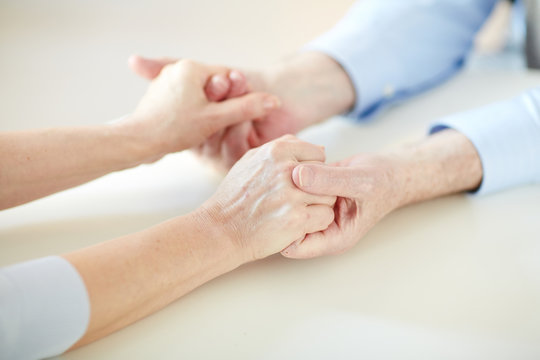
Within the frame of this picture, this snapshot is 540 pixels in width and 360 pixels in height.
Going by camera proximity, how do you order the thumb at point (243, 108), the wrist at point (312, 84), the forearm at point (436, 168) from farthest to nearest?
the wrist at point (312, 84) < the thumb at point (243, 108) < the forearm at point (436, 168)

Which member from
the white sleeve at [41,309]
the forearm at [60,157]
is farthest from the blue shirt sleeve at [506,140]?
the white sleeve at [41,309]

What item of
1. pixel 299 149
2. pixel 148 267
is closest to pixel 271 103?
pixel 299 149

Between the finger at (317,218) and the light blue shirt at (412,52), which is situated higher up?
the light blue shirt at (412,52)

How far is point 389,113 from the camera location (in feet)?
4.33

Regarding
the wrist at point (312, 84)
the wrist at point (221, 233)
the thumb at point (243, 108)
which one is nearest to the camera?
the wrist at point (221, 233)

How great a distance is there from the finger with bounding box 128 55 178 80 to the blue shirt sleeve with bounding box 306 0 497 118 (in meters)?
0.40

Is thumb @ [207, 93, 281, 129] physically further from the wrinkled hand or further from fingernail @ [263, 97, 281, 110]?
the wrinkled hand

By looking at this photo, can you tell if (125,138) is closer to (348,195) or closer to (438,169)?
(348,195)

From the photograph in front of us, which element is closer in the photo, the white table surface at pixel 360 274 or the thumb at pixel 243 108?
the white table surface at pixel 360 274

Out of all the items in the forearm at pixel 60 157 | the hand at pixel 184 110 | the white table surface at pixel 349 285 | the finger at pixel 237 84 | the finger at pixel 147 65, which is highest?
the finger at pixel 147 65

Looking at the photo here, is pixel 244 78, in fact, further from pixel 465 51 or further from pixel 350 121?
pixel 465 51

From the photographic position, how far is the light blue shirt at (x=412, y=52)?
3.34 ft

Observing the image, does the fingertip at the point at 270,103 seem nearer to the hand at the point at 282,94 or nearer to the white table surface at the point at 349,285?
the hand at the point at 282,94

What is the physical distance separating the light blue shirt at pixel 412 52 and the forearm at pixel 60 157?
556 millimetres
